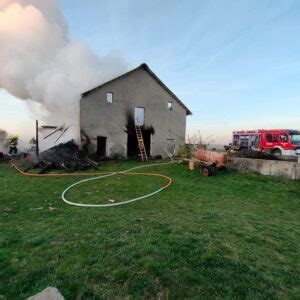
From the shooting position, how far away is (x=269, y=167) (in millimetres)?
10508

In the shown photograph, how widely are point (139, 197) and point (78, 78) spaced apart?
14.3 metres

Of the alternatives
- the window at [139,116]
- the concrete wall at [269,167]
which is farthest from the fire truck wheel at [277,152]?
the window at [139,116]

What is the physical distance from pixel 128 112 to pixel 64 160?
6.60 meters

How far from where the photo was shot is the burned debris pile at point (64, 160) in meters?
13.3

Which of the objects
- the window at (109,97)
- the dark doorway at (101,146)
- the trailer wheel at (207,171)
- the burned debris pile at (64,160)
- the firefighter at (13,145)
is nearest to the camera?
the trailer wheel at (207,171)

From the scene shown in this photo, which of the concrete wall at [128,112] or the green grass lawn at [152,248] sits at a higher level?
the concrete wall at [128,112]

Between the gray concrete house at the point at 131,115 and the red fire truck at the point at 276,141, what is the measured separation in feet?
20.1

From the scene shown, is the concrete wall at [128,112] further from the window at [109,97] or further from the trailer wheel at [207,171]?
the trailer wheel at [207,171]

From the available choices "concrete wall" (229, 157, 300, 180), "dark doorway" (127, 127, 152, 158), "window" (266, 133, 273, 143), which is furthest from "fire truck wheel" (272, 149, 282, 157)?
"dark doorway" (127, 127, 152, 158)

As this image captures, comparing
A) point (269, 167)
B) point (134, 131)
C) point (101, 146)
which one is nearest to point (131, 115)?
point (134, 131)

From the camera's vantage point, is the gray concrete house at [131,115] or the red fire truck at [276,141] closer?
the gray concrete house at [131,115]

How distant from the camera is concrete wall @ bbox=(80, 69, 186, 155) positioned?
55.9ft

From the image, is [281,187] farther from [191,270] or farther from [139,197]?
[191,270]

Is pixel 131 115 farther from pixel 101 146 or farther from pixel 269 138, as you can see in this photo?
pixel 269 138
